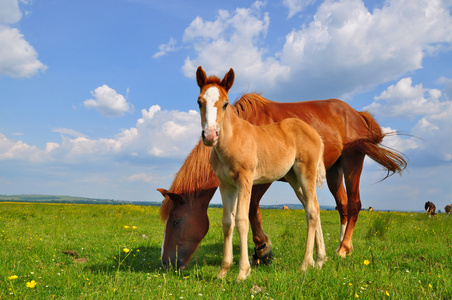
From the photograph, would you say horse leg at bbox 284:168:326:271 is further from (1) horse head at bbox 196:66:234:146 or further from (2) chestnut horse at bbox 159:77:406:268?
(1) horse head at bbox 196:66:234:146

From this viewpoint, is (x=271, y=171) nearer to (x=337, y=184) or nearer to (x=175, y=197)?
(x=175, y=197)

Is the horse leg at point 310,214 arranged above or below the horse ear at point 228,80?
below

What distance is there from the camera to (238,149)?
4.25 metres

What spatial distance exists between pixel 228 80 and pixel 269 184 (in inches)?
107

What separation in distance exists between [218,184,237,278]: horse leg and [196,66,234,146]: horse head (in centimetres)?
110

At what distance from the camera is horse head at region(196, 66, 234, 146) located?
11.9 ft

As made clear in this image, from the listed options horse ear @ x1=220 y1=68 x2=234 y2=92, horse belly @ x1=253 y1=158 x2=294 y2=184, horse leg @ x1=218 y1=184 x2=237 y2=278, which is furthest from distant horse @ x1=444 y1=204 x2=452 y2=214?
horse ear @ x1=220 y1=68 x2=234 y2=92

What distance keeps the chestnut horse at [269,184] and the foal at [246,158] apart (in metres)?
1.04

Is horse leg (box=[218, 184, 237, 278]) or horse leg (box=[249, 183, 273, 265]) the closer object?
horse leg (box=[218, 184, 237, 278])

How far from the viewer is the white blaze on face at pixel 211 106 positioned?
144 inches

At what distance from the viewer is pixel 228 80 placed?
4113 millimetres

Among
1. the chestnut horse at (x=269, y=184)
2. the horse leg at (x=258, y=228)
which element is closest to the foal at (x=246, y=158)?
the horse leg at (x=258, y=228)

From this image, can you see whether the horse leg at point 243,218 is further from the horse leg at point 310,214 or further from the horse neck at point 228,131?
the horse leg at point 310,214

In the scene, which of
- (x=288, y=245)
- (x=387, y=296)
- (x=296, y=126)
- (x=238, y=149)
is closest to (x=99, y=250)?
(x=288, y=245)
